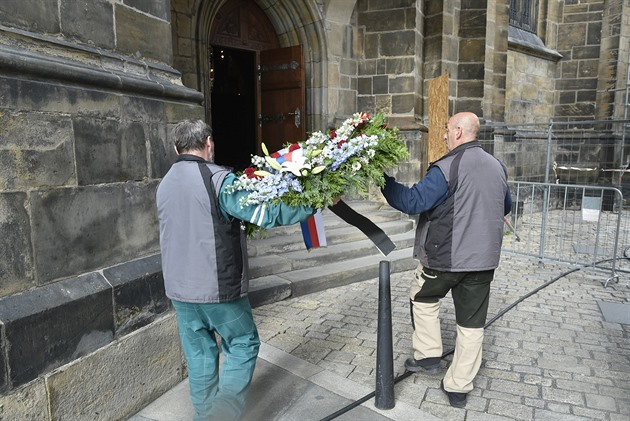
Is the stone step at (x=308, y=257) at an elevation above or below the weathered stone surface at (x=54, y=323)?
below

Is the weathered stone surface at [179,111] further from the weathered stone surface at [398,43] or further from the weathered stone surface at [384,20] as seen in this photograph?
the weathered stone surface at [384,20]

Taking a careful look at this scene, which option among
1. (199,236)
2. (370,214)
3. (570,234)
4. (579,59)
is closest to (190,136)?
(199,236)

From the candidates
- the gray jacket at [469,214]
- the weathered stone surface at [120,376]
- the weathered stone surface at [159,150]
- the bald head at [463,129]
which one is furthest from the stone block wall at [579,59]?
the weathered stone surface at [120,376]

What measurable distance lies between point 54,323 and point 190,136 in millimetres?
1223

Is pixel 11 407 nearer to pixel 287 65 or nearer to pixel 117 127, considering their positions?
pixel 117 127

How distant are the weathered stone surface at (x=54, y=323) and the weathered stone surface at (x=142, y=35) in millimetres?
1519

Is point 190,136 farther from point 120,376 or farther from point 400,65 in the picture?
point 400,65

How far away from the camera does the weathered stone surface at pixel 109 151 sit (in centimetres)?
278

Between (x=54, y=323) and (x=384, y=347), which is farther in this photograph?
(x=384, y=347)

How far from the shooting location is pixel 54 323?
8.32ft

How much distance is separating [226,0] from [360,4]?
2.60m

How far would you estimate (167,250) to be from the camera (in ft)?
8.16

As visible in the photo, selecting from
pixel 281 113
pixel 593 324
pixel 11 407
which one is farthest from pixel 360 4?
pixel 11 407

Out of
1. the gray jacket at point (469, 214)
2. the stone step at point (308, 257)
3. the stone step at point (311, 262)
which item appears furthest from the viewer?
the stone step at point (308, 257)
